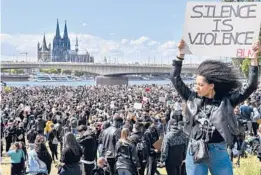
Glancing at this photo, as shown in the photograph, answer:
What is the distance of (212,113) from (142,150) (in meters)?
5.72

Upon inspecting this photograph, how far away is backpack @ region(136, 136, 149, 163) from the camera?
9.33 metres

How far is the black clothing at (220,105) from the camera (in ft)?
12.1

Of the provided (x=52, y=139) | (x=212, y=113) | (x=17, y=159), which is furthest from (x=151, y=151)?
(x=212, y=113)

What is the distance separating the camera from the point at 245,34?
4336mm

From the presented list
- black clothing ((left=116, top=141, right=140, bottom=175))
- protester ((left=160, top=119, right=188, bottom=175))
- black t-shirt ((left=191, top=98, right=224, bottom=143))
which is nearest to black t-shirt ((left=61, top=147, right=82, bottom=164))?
black clothing ((left=116, top=141, right=140, bottom=175))

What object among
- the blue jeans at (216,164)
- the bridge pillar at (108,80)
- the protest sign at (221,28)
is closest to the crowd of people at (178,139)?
the blue jeans at (216,164)

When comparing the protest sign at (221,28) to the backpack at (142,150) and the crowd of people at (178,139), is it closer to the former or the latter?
the crowd of people at (178,139)

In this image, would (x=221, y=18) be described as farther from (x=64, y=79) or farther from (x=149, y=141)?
(x=64, y=79)

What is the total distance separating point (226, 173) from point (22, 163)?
798 centimetres

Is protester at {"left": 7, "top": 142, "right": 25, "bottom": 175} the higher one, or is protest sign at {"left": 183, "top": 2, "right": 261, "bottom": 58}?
protest sign at {"left": 183, "top": 2, "right": 261, "bottom": 58}

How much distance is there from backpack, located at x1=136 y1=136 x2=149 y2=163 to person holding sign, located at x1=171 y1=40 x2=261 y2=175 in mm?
5342

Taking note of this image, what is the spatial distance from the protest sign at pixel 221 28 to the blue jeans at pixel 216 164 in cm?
101

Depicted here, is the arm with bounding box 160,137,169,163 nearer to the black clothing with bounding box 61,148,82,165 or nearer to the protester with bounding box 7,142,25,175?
the black clothing with bounding box 61,148,82,165

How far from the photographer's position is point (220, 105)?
12.4 ft
